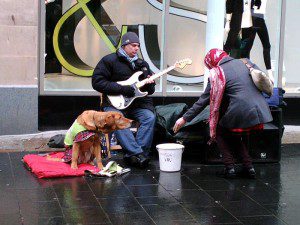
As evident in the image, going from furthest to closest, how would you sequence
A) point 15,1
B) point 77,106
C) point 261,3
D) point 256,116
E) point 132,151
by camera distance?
point 261,3, point 77,106, point 15,1, point 132,151, point 256,116

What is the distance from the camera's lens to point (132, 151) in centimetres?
780

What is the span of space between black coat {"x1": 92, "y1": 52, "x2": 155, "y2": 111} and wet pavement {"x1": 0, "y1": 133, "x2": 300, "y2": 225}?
798 mm

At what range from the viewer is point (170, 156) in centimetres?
756

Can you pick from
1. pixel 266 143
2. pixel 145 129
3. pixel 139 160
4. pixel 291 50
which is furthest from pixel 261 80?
pixel 291 50

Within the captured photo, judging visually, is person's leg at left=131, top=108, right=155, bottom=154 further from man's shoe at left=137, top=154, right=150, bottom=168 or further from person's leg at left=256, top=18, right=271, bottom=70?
person's leg at left=256, top=18, right=271, bottom=70

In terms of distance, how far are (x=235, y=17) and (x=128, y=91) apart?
9.89 ft

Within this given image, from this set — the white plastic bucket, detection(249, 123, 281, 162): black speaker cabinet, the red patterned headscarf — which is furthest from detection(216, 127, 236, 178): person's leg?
detection(249, 123, 281, 162): black speaker cabinet

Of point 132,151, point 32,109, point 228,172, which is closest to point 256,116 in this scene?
point 228,172

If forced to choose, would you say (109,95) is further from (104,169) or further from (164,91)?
(164,91)

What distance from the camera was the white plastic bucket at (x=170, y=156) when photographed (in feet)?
24.6

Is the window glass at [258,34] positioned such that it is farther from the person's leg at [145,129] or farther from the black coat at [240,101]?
the black coat at [240,101]

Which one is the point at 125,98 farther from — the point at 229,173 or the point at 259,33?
the point at 259,33

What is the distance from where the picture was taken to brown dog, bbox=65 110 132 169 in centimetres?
721

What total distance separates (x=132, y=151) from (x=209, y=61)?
1402mm
